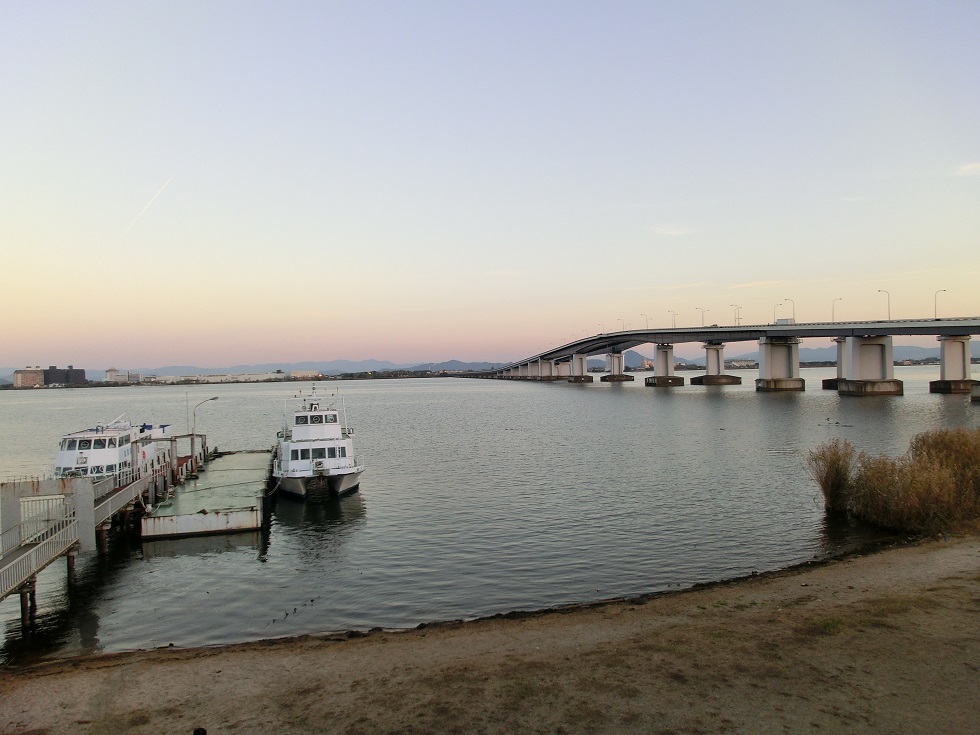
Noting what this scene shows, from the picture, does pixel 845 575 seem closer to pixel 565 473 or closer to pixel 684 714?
pixel 684 714

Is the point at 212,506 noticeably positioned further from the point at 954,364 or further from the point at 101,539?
the point at 954,364

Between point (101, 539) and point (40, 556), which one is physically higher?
point (40, 556)

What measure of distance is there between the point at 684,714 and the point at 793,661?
10.00ft

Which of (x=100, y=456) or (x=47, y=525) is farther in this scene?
(x=100, y=456)

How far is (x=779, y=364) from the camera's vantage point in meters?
135

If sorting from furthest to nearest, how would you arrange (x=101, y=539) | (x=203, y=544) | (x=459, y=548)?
(x=203, y=544) → (x=101, y=539) → (x=459, y=548)

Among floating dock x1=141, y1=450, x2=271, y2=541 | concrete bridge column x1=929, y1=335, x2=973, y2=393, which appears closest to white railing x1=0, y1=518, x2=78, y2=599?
floating dock x1=141, y1=450, x2=271, y2=541

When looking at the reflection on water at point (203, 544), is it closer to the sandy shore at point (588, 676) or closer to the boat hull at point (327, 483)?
the boat hull at point (327, 483)

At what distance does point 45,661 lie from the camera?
15906 millimetres

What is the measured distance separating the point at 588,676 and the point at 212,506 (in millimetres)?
23588

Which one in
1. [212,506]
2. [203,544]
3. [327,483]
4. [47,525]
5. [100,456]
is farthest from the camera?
[327,483]

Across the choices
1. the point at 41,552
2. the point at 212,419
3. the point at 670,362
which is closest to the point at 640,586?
the point at 41,552

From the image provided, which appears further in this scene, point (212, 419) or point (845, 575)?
point (212, 419)

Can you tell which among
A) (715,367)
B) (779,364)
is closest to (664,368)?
(715,367)
